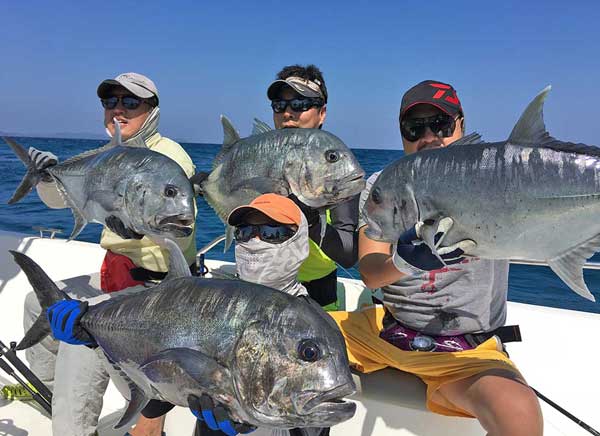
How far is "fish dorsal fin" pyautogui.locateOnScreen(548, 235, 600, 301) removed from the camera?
1727 mm

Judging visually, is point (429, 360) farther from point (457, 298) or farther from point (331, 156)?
point (331, 156)

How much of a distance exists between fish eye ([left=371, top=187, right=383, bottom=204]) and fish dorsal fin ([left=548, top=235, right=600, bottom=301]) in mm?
687

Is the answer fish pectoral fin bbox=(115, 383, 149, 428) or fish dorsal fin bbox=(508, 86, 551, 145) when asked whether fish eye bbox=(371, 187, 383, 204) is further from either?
fish pectoral fin bbox=(115, 383, 149, 428)

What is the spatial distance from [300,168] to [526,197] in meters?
1.00

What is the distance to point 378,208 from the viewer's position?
206 cm

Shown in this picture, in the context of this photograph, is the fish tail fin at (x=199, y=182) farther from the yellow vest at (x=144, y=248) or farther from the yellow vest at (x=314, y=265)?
the yellow vest at (x=314, y=265)

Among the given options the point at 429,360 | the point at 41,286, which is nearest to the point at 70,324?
the point at 41,286

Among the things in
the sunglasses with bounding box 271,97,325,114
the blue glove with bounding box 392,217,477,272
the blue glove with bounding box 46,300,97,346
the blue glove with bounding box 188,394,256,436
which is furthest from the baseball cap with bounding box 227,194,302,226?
the sunglasses with bounding box 271,97,325,114

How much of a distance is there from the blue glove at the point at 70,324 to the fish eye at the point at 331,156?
123 centimetres

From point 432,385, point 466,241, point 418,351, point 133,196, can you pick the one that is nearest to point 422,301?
point 418,351

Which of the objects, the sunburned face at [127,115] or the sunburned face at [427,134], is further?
the sunburned face at [127,115]

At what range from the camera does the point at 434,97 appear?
2.52 m

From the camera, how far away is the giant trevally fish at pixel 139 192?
2.13 metres

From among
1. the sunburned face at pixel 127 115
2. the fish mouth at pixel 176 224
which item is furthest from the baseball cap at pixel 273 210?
the sunburned face at pixel 127 115
